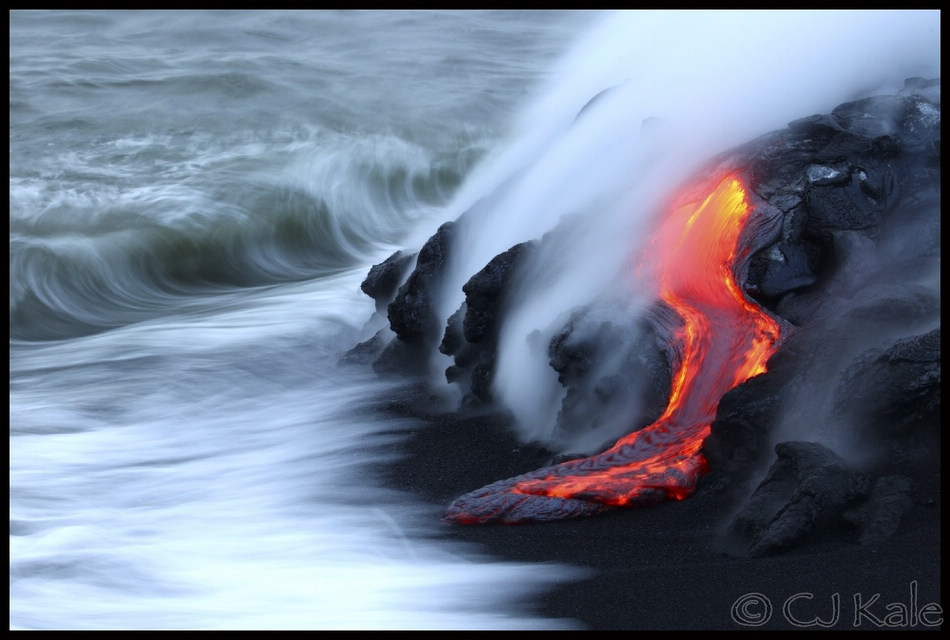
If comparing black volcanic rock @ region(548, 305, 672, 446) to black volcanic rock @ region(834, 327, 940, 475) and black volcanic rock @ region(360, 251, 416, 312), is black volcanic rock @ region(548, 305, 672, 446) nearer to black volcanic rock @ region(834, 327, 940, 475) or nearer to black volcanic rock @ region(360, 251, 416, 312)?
black volcanic rock @ region(834, 327, 940, 475)

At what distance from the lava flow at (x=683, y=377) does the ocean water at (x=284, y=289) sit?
0.26 m

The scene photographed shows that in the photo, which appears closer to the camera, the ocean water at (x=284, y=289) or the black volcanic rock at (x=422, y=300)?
the ocean water at (x=284, y=289)

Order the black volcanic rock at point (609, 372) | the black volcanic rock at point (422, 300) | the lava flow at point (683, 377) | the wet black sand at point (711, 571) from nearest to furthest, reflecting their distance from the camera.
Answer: the wet black sand at point (711, 571)
the lava flow at point (683, 377)
the black volcanic rock at point (609, 372)
the black volcanic rock at point (422, 300)

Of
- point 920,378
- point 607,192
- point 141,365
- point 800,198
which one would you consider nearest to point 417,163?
point 141,365

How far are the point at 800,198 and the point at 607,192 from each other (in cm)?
114

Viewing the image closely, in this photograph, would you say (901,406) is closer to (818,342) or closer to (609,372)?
(818,342)

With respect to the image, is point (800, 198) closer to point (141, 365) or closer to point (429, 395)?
point (429, 395)

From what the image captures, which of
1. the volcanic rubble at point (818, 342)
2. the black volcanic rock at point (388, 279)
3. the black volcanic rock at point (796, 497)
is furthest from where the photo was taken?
the black volcanic rock at point (388, 279)

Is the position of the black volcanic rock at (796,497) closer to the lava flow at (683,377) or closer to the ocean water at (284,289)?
the lava flow at (683,377)

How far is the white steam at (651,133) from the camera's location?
16.7 feet

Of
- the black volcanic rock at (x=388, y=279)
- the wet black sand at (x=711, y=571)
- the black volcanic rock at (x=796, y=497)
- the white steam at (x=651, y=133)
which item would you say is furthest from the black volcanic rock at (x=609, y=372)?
the black volcanic rock at (x=388, y=279)

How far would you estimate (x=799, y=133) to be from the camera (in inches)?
194

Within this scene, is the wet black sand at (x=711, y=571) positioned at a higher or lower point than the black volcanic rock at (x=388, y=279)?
lower

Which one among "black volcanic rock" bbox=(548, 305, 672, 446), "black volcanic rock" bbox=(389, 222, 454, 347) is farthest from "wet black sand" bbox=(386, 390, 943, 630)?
"black volcanic rock" bbox=(389, 222, 454, 347)
